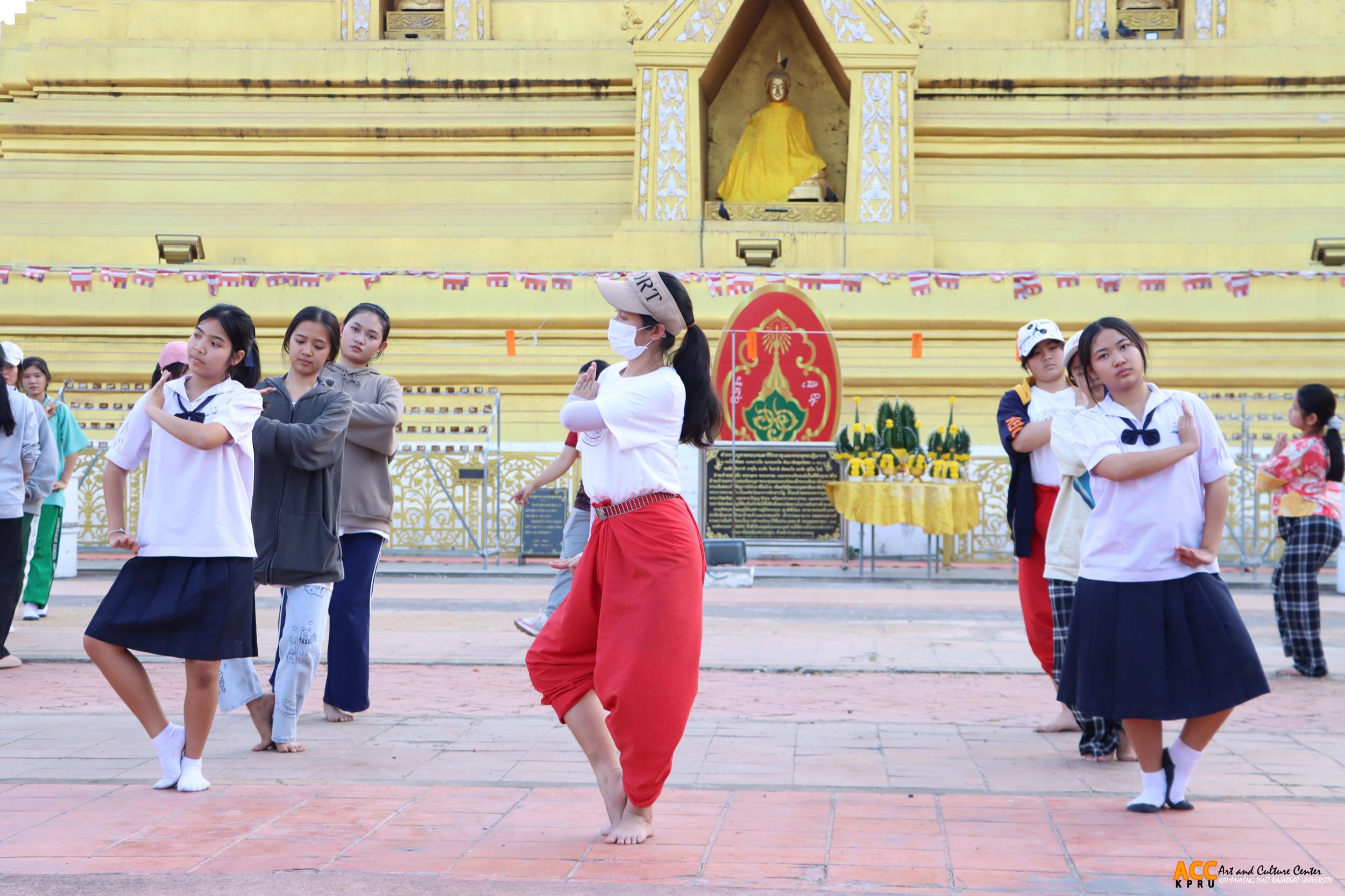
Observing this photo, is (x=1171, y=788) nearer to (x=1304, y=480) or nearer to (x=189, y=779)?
(x=189, y=779)

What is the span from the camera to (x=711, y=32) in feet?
58.1

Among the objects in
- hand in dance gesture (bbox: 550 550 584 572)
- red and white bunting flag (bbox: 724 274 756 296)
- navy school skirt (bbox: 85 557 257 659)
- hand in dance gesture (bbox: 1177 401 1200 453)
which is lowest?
hand in dance gesture (bbox: 550 550 584 572)

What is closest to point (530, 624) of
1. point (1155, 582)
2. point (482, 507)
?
point (1155, 582)

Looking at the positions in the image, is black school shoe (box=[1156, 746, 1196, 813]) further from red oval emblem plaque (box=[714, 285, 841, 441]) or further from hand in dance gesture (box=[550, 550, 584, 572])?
red oval emblem plaque (box=[714, 285, 841, 441])

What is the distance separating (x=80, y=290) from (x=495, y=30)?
6966 mm

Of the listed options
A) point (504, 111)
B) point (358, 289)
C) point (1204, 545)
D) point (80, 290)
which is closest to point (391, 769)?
point (1204, 545)

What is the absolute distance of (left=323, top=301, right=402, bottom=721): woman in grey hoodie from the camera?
6289 millimetres

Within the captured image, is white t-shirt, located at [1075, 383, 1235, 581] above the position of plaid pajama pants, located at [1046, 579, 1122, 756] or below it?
above

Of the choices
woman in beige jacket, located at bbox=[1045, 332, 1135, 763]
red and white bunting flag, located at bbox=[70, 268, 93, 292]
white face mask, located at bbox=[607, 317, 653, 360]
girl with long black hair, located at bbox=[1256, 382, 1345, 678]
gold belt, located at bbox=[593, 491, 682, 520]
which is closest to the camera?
gold belt, located at bbox=[593, 491, 682, 520]

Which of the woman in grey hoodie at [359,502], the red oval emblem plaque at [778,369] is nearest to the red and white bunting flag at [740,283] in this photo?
the red oval emblem plaque at [778,369]

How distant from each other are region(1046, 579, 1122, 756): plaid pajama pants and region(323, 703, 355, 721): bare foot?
125 inches

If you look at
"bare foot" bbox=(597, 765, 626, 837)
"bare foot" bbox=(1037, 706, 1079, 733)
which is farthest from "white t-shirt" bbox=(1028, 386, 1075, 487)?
"bare foot" bbox=(597, 765, 626, 837)

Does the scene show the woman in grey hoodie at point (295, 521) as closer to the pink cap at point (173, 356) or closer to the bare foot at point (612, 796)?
the pink cap at point (173, 356)

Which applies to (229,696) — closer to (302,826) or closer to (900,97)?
(302,826)
